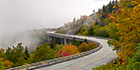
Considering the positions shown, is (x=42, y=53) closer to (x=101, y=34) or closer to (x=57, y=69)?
(x=57, y=69)

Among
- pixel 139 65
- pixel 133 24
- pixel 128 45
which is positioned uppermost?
pixel 133 24

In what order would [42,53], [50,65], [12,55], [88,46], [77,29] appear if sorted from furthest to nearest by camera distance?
[77,29] → [88,46] → [42,53] → [12,55] → [50,65]

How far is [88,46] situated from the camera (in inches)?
1752

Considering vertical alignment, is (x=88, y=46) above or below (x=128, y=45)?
below

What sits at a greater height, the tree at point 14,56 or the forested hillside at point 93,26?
the forested hillside at point 93,26

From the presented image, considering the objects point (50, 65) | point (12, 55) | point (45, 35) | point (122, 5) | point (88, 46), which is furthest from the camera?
point (45, 35)

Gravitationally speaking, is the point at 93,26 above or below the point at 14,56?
above

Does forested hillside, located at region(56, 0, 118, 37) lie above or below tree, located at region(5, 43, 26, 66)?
above

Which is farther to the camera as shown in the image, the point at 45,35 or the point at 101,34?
the point at 45,35

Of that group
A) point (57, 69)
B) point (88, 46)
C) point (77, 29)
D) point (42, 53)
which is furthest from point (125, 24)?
point (77, 29)

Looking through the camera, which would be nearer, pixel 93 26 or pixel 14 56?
pixel 14 56

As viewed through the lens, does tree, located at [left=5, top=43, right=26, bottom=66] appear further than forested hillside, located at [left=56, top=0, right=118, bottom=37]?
No

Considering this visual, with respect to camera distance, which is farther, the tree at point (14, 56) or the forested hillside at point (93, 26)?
the forested hillside at point (93, 26)

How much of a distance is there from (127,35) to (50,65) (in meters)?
14.7
